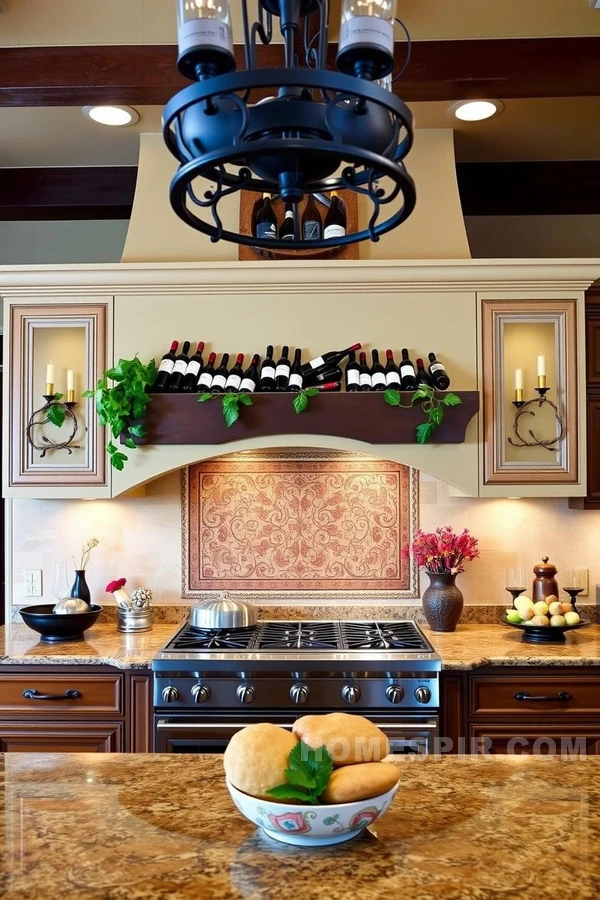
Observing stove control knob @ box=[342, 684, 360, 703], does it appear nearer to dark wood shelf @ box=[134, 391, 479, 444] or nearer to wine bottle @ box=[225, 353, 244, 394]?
dark wood shelf @ box=[134, 391, 479, 444]

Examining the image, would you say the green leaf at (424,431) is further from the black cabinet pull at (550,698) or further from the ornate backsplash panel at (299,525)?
the black cabinet pull at (550,698)

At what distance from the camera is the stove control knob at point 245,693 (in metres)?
2.82

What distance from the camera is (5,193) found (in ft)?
12.8

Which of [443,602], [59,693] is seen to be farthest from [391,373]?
[59,693]

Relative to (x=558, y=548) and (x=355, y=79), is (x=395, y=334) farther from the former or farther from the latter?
(x=355, y=79)

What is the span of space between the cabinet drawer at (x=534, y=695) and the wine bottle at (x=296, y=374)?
4.33ft

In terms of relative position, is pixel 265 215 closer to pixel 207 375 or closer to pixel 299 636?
pixel 207 375

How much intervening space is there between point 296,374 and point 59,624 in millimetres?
1398

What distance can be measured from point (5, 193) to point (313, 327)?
1.86 metres

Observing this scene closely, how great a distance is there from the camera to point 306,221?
3.31 m

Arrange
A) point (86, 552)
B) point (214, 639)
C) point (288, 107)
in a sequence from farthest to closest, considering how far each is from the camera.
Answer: point (86, 552) → point (214, 639) → point (288, 107)

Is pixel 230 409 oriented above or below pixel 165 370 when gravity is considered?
below

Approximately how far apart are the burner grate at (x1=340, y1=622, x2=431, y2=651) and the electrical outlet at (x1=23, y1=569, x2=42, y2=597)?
4.60ft

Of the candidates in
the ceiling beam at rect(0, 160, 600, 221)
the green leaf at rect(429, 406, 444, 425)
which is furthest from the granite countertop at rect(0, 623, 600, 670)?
the ceiling beam at rect(0, 160, 600, 221)
